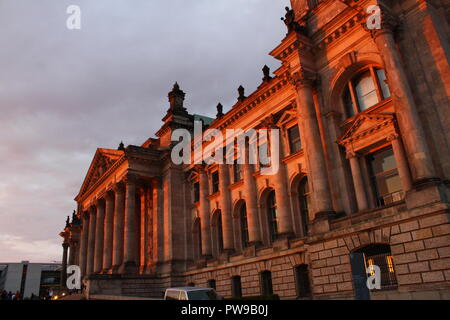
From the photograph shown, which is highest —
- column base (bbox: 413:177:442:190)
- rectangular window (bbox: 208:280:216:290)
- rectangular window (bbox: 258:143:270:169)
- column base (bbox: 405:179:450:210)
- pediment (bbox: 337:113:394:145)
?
rectangular window (bbox: 258:143:270:169)

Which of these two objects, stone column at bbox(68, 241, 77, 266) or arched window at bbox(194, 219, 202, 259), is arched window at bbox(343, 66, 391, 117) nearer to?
arched window at bbox(194, 219, 202, 259)

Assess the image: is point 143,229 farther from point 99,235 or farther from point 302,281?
point 302,281

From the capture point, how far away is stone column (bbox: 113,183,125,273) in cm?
3884

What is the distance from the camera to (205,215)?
115ft

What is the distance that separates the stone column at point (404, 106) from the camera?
52.9 feet

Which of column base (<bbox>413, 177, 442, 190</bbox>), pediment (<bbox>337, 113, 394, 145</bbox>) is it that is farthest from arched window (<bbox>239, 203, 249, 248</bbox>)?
column base (<bbox>413, 177, 442, 190</bbox>)

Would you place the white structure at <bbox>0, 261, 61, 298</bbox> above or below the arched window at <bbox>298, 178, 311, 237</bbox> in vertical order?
above

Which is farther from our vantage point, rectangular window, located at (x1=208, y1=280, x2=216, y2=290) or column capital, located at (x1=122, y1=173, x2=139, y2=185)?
column capital, located at (x1=122, y1=173, x2=139, y2=185)

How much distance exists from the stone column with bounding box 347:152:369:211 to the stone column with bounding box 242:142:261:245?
387 inches

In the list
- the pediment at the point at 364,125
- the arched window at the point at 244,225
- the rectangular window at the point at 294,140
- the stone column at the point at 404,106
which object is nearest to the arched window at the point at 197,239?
the arched window at the point at 244,225

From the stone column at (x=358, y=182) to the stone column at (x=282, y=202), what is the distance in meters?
6.31

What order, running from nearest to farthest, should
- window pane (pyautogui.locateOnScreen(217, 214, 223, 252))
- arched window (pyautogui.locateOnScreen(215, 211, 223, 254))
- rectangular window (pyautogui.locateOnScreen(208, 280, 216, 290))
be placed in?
1. rectangular window (pyautogui.locateOnScreen(208, 280, 216, 290))
2. arched window (pyautogui.locateOnScreen(215, 211, 223, 254))
3. window pane (pyautogui.locateOnScreen(217, 214, 223, 252))

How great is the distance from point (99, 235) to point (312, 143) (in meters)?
34.0
